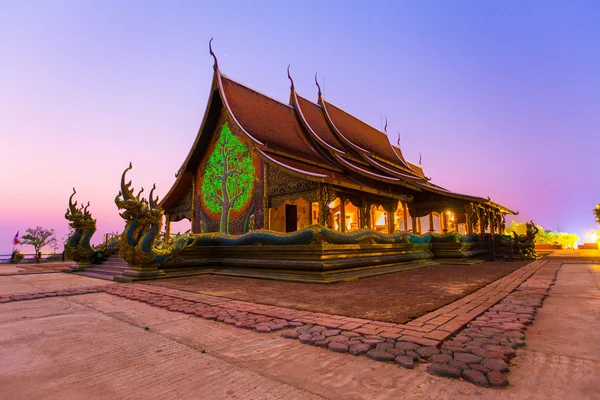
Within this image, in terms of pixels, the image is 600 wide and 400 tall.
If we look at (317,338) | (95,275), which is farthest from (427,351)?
(95,275)

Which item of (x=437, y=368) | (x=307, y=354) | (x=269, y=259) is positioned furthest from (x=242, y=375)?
(x=269, y=259)

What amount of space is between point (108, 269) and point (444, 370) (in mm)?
10838

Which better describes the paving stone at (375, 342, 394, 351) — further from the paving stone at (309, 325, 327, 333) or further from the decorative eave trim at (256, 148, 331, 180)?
the decorative eave trim at (256, 148, 331, 180)

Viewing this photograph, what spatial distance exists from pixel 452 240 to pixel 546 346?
11.6 meters

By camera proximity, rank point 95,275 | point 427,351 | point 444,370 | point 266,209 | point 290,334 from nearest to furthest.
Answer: point 444,370
point 427,351
point 290,334
point 95,275
point 266,209

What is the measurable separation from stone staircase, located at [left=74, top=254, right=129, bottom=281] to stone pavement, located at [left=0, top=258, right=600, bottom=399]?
645 cm

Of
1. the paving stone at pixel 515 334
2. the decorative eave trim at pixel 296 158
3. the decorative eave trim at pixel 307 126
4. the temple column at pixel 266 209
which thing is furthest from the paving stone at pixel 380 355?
the decorative eave trim at pixel 307 126

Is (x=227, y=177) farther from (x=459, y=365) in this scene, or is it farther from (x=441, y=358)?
(x=459, y=365)

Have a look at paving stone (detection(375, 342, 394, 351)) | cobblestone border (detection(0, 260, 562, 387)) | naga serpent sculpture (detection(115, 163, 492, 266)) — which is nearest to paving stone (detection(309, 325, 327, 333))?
cobblestone border (detection(0, 260, 562, 387))

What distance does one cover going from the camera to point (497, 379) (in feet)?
6.27

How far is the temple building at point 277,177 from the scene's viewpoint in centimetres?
1008

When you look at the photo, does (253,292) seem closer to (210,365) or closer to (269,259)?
(269,259)

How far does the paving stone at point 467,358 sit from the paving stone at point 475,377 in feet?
0.58

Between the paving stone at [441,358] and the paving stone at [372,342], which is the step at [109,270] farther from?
the paving stone at [441,358]
